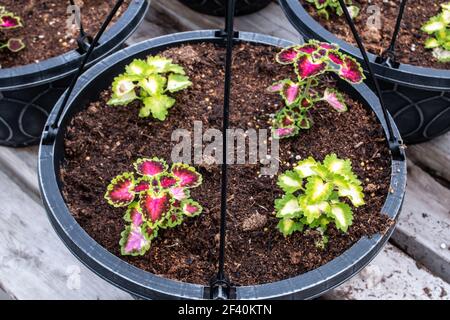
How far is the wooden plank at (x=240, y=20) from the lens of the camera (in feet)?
6.53

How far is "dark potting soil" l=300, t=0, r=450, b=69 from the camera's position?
166cm

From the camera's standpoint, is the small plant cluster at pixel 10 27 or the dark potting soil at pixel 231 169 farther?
the small plant cluster at pixel 10 27

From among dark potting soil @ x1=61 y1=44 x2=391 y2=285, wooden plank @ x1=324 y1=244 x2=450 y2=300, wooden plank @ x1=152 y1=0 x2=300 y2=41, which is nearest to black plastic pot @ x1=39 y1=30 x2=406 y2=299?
dark potting soil @ x1=61 y1=44 x2=391 y2=285

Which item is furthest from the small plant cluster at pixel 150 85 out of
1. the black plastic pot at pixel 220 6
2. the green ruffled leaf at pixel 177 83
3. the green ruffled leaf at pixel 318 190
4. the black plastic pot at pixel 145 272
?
the black plastic pot at pixel 220 6

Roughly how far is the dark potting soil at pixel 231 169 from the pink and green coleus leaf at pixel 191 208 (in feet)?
0.19

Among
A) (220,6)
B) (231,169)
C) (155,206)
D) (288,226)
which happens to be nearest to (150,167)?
(155,206)

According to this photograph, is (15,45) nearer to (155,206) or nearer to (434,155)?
(155,206)

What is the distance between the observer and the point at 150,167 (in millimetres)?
1271

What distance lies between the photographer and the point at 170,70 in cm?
144

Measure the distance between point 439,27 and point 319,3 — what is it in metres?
0.34

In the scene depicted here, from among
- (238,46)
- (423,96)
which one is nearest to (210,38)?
(238,46)

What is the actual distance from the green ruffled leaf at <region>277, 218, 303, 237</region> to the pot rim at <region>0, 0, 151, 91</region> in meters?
0.68

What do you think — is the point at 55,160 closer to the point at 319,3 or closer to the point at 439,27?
the point at 319,3

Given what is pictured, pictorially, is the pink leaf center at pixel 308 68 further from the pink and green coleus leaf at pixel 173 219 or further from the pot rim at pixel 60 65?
the pot rim at pixel 60 65
